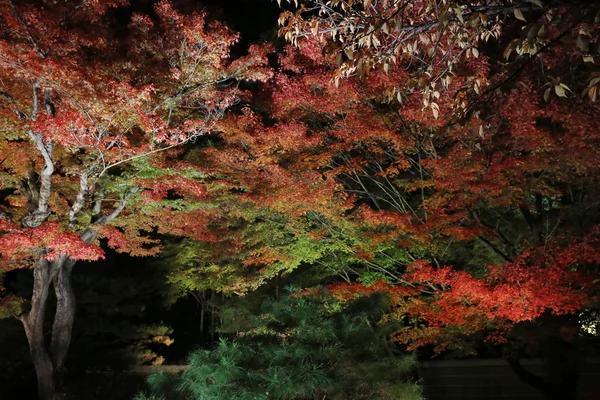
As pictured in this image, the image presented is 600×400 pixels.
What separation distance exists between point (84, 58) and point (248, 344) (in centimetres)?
693

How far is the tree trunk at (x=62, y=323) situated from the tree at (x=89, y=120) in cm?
→ 2

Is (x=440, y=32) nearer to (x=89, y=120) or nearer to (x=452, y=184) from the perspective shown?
(x=452, y=184)

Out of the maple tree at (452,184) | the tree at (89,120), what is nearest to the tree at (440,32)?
the maple tree at (452,184)

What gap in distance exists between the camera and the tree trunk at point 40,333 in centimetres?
1142

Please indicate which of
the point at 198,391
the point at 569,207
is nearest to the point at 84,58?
the point at 198,391

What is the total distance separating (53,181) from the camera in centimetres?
1192

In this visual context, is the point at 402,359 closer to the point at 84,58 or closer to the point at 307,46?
the point at 307,46

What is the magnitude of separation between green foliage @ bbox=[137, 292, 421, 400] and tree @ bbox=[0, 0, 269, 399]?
447 centimetres

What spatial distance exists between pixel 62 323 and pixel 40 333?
2.22ft

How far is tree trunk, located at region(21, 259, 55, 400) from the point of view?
37.5 feet

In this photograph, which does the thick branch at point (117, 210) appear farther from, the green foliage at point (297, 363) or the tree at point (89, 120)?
the green foliage at point (297, 363)

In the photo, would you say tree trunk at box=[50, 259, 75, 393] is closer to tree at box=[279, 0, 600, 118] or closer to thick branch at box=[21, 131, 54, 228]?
thick branch at box=[21, 131, 54, 228]

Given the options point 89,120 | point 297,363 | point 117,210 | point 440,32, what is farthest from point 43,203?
point 440,32

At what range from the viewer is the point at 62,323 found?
12320 mm
